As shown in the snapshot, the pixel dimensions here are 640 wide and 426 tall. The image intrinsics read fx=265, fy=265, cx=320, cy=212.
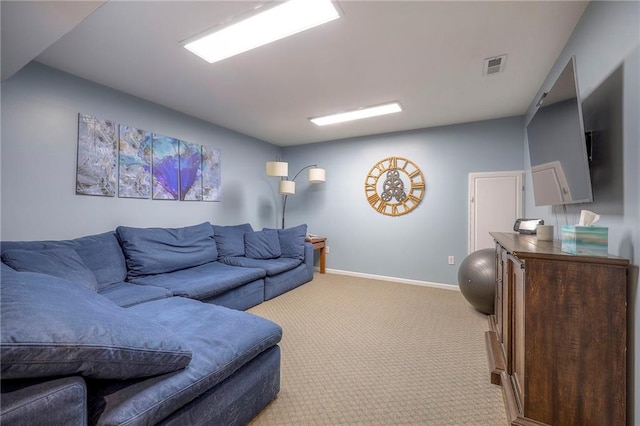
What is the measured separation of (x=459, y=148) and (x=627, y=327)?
313 centimetres

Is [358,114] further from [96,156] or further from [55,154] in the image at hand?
[55,154]

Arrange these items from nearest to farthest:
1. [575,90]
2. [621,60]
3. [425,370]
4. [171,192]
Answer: [621,60]
[575,90]
[425,370]
[171,192]

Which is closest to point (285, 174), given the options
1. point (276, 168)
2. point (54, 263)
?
point (276, 168)

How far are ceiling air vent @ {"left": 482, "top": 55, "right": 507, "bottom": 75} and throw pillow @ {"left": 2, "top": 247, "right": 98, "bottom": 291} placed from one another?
370 centimetres

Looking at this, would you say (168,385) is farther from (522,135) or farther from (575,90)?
(522,135)

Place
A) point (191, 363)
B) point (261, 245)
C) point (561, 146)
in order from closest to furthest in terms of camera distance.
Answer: point (191, 363) < point (561, 146) < point (261, 245)

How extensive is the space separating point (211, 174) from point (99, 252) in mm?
1831

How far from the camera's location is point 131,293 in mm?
2176

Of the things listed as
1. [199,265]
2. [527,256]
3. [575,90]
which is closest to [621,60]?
[575,90]

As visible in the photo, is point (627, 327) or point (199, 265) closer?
point (627, 327)

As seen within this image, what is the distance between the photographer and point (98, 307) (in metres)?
1.02

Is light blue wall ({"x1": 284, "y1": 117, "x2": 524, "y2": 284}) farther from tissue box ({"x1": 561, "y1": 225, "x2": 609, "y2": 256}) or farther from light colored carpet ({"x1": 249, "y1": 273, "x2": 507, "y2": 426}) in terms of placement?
tissue box ({"x1": 561, "y1": 225, "x2": 609, "y2": 256})

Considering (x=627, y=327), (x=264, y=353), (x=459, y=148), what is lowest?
(x=264, y=353)

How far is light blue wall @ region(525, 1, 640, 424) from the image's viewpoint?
115 cm
